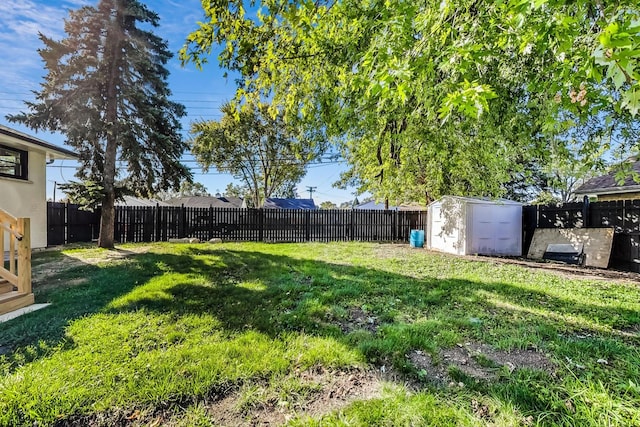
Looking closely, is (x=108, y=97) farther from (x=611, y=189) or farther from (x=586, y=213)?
(x=611, y=189)

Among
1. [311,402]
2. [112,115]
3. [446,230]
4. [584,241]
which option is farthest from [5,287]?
[584,241]

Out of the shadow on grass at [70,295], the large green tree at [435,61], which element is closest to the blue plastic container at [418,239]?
the large green tree at [435,61]

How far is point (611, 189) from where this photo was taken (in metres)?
9.51

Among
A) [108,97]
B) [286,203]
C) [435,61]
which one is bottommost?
[286,203]

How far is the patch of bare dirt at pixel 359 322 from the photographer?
9.53 feet

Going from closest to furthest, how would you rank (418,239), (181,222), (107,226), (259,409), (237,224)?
(259,409) < (107,226) < (418,239) < (181,222) < (237,224)

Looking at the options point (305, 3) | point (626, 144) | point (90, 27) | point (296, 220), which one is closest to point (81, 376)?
point (305, 3)

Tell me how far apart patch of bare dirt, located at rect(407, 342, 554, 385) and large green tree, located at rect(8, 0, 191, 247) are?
29.6 ft

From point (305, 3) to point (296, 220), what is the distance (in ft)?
34.5

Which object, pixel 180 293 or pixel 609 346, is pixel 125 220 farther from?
pixel 609 346

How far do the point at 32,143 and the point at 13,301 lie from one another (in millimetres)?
5679

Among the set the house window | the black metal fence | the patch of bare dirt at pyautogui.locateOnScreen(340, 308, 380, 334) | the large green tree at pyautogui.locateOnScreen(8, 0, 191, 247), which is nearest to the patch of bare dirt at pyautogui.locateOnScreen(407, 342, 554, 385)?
the patch of bare dirt at pyautogui.locateOnScreen(340, 308, 380, 334)

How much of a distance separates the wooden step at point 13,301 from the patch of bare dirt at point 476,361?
14.8 feet

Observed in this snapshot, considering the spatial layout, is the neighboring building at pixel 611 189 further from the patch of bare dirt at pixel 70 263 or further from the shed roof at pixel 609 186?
the patch of bare dirt at pixel 70 263
